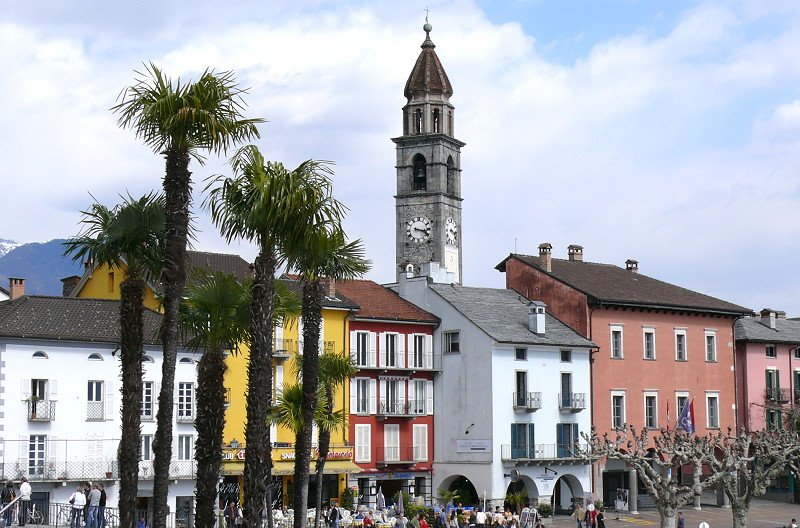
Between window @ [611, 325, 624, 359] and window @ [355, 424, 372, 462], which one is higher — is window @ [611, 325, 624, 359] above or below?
above

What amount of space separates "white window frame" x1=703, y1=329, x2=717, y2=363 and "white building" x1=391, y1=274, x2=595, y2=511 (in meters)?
10.5

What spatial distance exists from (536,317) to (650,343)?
869 centimetres

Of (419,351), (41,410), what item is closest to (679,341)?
(419,351)

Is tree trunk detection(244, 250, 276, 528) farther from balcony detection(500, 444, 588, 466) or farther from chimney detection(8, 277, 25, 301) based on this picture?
balcony detection(500, 444, 588, 466)

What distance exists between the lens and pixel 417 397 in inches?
2589

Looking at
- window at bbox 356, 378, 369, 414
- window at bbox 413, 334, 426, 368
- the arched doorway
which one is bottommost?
the arched doorway

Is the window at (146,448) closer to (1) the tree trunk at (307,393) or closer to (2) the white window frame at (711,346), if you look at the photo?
(1) the tree trunk at (307,393)

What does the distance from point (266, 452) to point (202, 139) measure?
6.77m

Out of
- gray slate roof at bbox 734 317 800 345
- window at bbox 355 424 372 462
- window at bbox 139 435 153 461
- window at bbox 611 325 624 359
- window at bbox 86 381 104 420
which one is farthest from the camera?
gray slate roof at bbox 734 317 800 345

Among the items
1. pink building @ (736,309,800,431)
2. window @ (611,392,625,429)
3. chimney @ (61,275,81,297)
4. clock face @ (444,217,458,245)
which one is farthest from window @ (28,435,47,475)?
clock face @ (444,217,458,245)

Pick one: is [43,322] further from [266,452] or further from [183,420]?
[266,452]

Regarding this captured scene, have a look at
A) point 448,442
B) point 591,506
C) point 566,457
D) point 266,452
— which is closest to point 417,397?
point 448,442

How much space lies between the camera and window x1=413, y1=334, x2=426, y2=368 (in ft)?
216

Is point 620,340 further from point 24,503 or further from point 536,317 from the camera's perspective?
point 24,503
